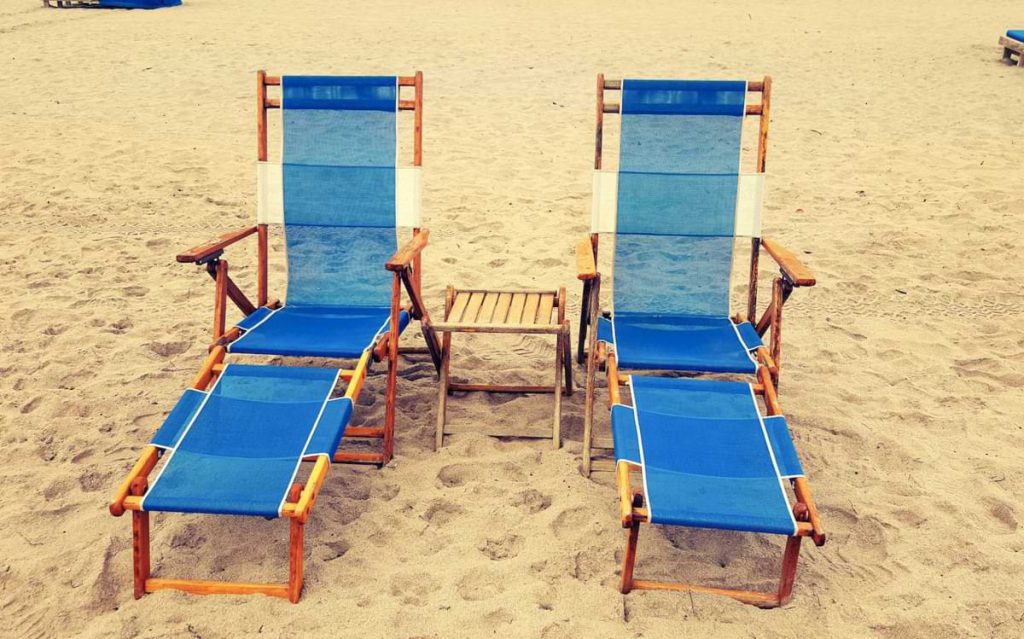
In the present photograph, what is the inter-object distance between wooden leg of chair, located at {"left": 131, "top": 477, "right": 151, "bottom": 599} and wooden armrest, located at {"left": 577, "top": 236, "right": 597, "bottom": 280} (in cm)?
149

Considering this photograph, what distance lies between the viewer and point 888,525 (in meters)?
2.70

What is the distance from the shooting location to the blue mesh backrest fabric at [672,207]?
3418 mm

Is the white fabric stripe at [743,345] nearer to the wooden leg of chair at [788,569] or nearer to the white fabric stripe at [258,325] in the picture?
the wooden leg of chair at [788,569]

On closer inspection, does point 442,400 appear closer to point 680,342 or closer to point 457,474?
point 457,474

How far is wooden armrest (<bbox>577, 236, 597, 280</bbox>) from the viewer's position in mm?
2938

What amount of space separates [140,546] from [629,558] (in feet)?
4.35

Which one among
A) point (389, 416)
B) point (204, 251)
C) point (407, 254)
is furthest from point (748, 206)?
point (204, 251)

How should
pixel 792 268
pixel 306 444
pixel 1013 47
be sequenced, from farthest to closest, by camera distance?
1. pixel 1013 47
2. pixel 792 268
3. pixel 306 444

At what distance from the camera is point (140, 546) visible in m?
2.35

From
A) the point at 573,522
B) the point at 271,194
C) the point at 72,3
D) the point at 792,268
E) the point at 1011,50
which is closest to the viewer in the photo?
the point at 573,522

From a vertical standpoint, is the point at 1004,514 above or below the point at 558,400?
below

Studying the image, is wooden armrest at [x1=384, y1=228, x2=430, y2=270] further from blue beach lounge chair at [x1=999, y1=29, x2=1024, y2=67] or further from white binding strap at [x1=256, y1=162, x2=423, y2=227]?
blue beach lounge chair at [x1=999, y1=29, x2=1024, y2=67]

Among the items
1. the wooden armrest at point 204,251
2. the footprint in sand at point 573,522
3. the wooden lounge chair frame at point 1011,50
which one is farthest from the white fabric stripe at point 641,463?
the wooden lounge chair frame at point 1011,50

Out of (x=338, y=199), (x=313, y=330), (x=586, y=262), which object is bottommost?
(x=313, y=330)
